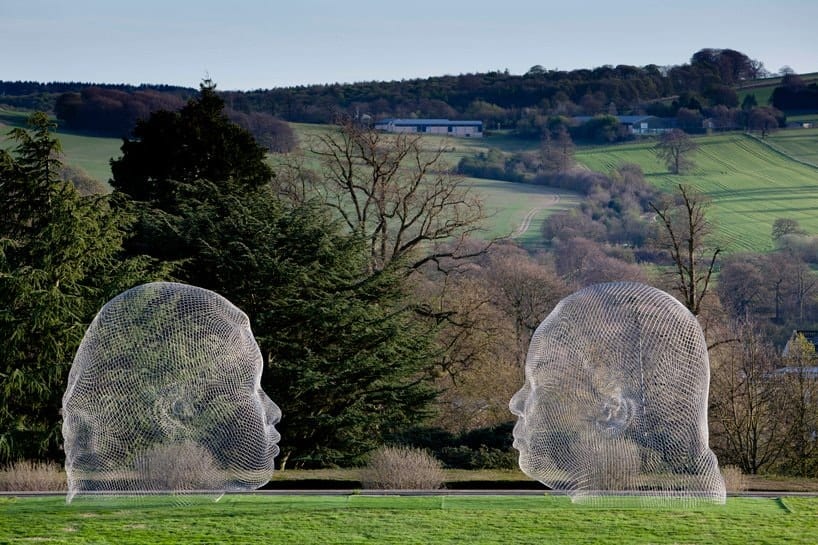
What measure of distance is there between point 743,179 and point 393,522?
108 metres

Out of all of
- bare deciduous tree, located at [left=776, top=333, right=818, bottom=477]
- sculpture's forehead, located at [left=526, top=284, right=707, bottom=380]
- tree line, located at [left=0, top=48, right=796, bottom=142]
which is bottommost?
bare deciduous tree, located at [left=776, top=333, right=818, bottom=477]

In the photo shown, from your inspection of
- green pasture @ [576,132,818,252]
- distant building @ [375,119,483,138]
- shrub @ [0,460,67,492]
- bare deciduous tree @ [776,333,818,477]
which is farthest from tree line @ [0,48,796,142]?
shrub @ [0,460,67,492]

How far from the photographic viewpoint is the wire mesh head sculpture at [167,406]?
54.5ft

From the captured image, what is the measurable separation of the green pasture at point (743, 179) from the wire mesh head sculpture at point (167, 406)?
8370cm

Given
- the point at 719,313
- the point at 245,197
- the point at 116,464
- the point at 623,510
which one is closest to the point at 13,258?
the point at 245,197

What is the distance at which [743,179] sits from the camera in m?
120

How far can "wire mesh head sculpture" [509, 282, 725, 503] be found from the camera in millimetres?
15914

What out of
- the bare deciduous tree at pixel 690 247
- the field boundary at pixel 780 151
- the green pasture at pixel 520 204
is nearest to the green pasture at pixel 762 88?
the field boundary at pixel 780 151

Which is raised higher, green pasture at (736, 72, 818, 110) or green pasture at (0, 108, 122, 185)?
green pasture at (736, 72, 818, 110)

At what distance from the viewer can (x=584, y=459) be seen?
53.2ft

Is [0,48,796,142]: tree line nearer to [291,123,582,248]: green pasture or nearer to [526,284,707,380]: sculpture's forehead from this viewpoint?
[291,123,582,248]: green pasture

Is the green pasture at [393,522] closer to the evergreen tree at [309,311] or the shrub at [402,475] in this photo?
the shrub at [402,475]

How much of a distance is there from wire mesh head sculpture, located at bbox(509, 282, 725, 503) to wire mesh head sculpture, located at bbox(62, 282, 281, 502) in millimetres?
4009

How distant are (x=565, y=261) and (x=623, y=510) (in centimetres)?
7168
